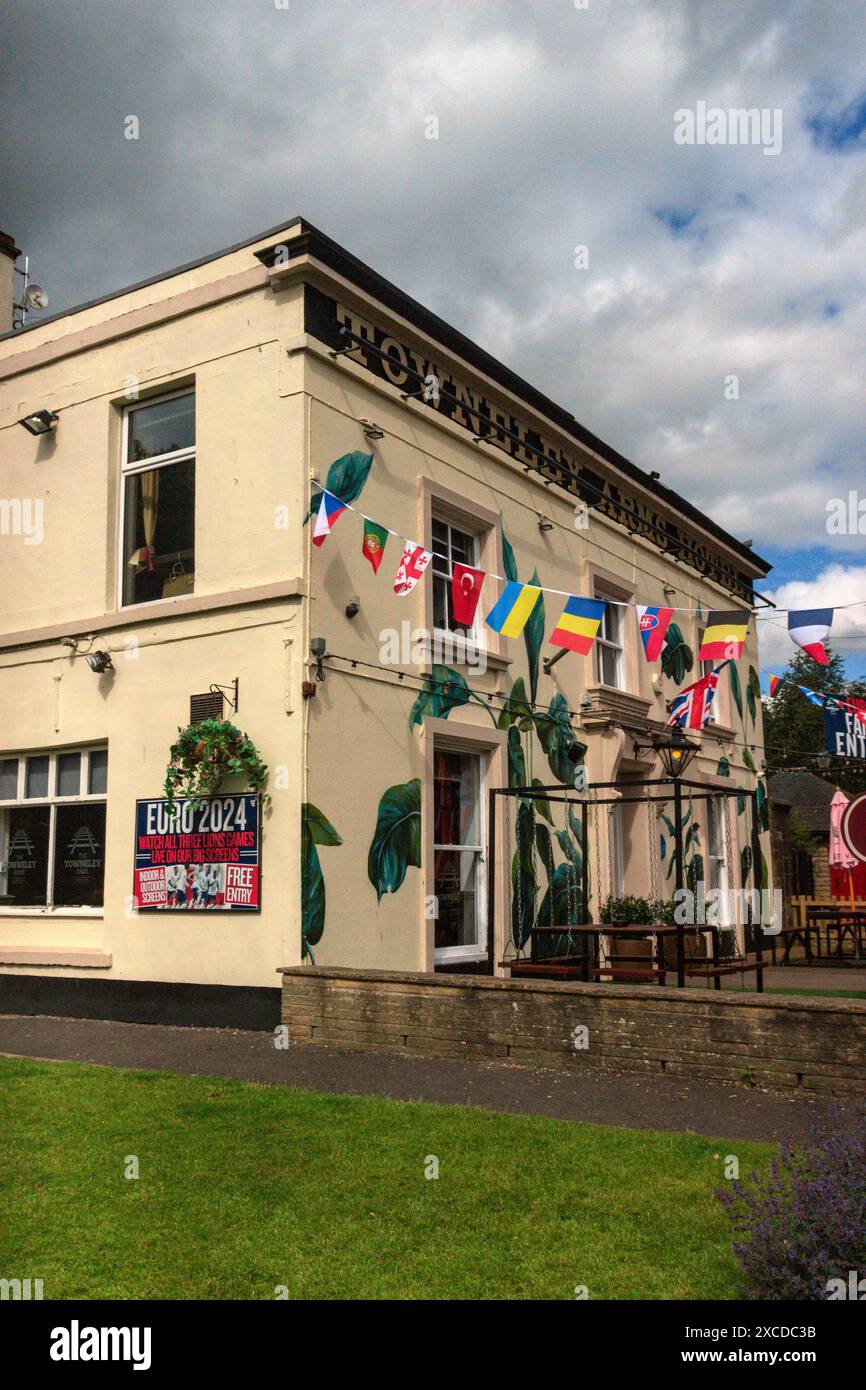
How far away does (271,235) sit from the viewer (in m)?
10.7

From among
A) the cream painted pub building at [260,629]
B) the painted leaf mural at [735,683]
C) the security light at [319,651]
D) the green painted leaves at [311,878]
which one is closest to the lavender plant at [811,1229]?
the green painted leaves at [311,878]

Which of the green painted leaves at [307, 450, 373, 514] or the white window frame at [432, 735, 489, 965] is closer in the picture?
the green painted leaves at [307, 450, 373, 514]

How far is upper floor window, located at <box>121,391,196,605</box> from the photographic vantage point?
37.4 feet

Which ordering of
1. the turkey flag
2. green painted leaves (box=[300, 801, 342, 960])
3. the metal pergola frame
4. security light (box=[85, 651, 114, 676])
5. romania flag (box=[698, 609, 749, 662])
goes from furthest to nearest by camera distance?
romania flag (box=[698, 609, 749, 662])
the turkey flag
security light (box=[85, 651, 114, 676])
green painted leaves (box=[300, 801, 342, 960])
the metal pergola frame

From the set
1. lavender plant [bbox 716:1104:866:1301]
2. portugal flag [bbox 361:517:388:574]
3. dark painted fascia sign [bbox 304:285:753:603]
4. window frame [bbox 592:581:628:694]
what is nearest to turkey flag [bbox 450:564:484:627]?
portugal flag [bbox 361:517:388:574]

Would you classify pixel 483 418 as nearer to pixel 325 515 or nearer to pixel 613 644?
pixel 325 515

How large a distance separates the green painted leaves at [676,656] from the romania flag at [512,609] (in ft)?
21.6

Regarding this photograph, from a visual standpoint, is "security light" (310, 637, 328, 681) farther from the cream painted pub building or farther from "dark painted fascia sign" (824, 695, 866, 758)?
"dark painted fascia sign" (824, 695, 866, 758)

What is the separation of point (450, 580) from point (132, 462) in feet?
11.6

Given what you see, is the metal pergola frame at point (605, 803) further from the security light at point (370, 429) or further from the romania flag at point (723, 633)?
the security light at point (370, 429)

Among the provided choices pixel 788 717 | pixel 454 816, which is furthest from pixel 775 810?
pixel 788 717

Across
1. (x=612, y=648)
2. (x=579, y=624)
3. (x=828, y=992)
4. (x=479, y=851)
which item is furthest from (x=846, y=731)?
(x=479, y=851)

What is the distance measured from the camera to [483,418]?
13305mm

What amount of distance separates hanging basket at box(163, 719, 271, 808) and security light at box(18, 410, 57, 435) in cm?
406
